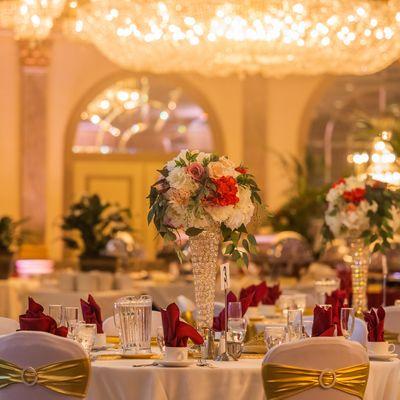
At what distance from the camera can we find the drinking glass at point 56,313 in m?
5.58

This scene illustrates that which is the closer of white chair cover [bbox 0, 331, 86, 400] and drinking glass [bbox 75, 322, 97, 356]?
white chair cover [bbox 0, 331, 86, 400]

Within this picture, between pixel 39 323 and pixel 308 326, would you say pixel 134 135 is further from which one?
pixel 39 323

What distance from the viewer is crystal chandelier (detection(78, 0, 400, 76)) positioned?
1129 cm

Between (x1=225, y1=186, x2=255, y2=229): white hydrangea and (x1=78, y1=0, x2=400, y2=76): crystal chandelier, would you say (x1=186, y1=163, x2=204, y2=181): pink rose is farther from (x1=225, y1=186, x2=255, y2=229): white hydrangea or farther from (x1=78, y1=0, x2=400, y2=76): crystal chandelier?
(x1=78, y1=0, x2=400, y2=76): crystal chandelier

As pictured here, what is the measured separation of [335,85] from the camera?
18406 millimetres

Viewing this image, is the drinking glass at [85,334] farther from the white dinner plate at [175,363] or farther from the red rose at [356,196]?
the red rose at [356,196]

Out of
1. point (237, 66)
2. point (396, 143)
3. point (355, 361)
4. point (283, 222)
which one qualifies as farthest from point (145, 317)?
point (283, 222)

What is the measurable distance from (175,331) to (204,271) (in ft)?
2.37

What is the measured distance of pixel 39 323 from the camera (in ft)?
17.2

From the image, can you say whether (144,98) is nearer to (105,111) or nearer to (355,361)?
(105,111)

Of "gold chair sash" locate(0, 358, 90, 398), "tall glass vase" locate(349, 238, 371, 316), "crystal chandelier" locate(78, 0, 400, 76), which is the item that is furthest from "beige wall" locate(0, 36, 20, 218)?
"gold chair sash" locate(0, 358, 90, 398)

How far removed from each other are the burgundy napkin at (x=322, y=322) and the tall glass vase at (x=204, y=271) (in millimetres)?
630

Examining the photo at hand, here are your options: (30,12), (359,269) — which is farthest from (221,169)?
(30,12)

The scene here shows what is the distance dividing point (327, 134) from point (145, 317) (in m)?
13.3
